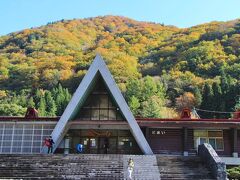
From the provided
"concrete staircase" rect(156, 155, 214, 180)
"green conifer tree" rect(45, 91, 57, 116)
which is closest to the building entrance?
"concrete staircase" rect(156, 155, 214, 180)

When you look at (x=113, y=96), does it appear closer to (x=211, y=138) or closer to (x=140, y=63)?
(x=211, y=138)

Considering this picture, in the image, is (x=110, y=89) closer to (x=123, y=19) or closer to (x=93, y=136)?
(x=93, y=136)

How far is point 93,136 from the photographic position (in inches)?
1071

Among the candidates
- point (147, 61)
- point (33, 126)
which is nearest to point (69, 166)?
point (33, 126)

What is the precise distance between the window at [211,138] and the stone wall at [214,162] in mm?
4869

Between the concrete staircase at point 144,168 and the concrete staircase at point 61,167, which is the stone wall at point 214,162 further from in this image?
the concrete staircase at point 61,167

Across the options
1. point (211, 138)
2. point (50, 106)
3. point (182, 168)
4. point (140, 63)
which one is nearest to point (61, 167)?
point (182, 168)

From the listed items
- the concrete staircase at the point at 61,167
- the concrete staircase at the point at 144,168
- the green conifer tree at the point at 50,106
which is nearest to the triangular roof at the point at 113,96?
the concrete staircase at the point at 144,168

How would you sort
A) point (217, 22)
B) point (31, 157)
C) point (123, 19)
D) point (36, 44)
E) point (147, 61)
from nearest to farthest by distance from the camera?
point (31, 157) → point (147, 61) → point (36, 44) → point (217, 22) → point (123, 19)

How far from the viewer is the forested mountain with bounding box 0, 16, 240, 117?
67.4m

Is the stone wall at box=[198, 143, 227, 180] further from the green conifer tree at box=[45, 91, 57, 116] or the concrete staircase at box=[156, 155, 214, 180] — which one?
the green conifer tree at box=[45, 91, 57, 116]

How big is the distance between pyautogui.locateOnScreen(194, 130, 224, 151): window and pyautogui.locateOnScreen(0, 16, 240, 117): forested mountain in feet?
103

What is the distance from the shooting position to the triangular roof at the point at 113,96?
24422mm

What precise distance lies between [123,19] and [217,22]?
40.8 metres
